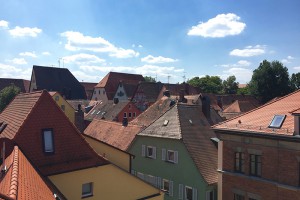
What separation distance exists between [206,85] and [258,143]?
108 meters

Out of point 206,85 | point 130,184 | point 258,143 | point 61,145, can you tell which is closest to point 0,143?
point 61,145

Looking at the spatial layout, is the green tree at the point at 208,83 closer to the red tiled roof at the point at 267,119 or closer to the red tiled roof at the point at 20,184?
the red tiled roof at the point at 267,119

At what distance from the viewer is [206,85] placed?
126 m

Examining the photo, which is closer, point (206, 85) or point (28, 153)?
point (28, 153)

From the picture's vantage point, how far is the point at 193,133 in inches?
1036

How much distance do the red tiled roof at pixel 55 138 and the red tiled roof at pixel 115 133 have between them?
15.9 m

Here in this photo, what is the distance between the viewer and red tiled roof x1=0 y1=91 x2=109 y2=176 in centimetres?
1305

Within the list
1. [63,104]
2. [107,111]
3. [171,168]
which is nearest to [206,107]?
[171,168]

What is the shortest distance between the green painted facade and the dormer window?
12897mm

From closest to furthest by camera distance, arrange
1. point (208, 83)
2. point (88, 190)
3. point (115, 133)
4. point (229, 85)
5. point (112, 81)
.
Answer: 1. point (88, 190)
2. point (115, 133)
3. point (112, 81)
4. point (208, 83)
5. point (229, 85)

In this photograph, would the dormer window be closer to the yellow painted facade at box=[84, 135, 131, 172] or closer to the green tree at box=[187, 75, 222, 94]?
the yellow painted facade at box=[84, 135, 131, 172]

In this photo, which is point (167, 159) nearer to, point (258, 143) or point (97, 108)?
point (258, 143)

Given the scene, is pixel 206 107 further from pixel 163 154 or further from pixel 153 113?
pixel 163 154

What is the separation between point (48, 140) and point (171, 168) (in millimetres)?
14049
